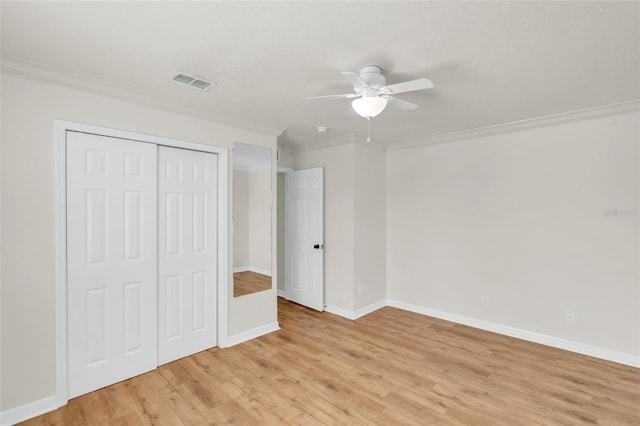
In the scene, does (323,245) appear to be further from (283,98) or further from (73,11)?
Answer: (73,11)

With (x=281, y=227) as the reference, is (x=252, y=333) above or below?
below

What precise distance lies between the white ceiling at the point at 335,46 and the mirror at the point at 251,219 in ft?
2.62

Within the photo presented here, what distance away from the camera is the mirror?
3.46 m

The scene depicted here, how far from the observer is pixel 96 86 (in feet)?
8.00

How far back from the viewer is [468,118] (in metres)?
3.41

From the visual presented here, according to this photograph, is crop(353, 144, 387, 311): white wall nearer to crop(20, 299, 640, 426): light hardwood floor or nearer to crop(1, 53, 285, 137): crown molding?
crop(20, 299, 640, 426): light hardwood floor

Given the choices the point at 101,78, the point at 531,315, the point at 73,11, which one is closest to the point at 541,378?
the point at 531,315

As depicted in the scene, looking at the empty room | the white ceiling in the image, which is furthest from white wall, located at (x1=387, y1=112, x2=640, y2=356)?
the white ceiling

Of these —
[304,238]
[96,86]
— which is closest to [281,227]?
[304,238]

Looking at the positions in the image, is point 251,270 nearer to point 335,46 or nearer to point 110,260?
point 110,260

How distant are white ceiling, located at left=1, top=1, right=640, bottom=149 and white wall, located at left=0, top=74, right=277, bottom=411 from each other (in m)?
0.32

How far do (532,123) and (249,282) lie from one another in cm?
373

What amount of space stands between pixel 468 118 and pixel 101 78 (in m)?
3.52

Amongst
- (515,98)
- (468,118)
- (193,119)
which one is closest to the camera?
(515,98)
